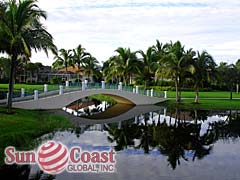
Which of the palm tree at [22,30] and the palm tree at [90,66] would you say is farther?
the palm tree at [90,66]

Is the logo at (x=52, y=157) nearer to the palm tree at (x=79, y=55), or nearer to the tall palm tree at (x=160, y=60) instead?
the tall palm tree at (x=160, y=60)

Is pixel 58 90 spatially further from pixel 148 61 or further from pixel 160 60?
pixel 148 61

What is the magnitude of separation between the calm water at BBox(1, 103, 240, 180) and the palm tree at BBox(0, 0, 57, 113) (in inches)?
232

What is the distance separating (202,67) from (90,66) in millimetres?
32204

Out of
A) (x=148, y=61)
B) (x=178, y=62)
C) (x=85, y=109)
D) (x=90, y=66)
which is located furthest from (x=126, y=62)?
(x=90, y=66)

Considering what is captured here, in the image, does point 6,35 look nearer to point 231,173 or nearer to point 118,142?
point 118,142

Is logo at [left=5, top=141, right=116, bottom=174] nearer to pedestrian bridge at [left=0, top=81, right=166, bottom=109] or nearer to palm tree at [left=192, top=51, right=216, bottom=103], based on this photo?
pedestrian bridge at [left=0, top=81, right=166, bottom=109]

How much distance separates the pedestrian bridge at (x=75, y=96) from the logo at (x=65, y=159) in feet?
46.5

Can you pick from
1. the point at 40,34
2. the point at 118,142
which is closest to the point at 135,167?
the point at 118,142

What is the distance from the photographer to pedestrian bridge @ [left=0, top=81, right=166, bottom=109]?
29.4 meters

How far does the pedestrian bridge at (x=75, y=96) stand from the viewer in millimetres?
29391

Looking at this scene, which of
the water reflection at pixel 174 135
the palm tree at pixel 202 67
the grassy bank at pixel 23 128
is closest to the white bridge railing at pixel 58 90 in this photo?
the grassy bank at pixel 23 128

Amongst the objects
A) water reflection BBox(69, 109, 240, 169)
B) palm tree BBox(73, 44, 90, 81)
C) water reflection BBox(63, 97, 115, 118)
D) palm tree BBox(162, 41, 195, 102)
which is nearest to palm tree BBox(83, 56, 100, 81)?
palm tree BBox(73, 44, 90, 81)

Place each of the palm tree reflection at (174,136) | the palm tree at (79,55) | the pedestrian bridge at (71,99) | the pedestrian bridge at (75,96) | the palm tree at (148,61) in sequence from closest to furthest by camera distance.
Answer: the palm tree reflection at (174,136), the pedestrian bridge at (71,99), the pedestrian bridge at (75,96), the palm tree at (148,61), the palm tree at (79,55)
